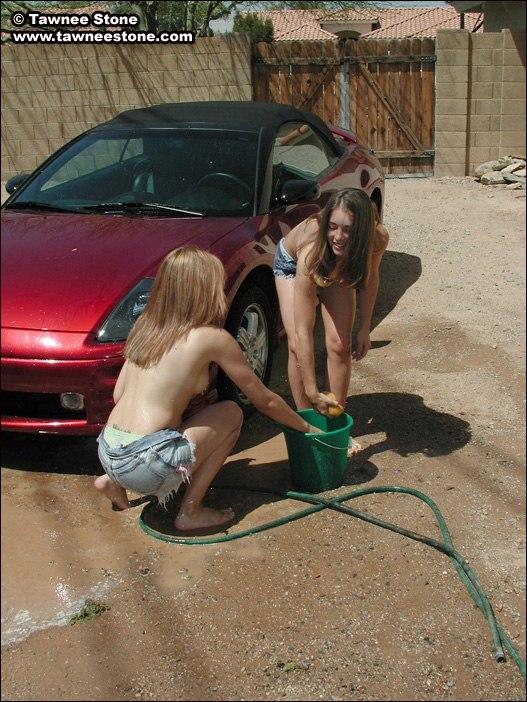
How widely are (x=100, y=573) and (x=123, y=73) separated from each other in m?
10.4

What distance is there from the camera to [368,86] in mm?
12078

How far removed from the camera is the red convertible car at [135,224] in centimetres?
326

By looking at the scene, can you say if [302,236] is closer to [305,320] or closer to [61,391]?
[305,320]

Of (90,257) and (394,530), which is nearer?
(394,530)

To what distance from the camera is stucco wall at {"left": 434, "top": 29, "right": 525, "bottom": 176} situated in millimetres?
11594

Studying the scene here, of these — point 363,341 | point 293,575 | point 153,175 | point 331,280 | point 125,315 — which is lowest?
point 293,575

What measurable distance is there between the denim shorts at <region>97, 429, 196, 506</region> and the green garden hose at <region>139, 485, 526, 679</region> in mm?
265

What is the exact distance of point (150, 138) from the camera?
4.92 meters

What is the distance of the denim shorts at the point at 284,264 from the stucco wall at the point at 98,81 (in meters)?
8.88

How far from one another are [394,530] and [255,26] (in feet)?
57.4

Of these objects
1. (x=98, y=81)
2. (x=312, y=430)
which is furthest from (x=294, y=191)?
(x=98, y=81)

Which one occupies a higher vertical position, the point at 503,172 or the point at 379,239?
the point at 379,239

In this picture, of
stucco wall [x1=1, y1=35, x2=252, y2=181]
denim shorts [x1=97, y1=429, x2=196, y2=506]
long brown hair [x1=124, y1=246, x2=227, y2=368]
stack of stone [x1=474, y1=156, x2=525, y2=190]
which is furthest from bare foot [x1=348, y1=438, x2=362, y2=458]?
stucco wall [x1=1, y1=35, x2=252, y2=181]

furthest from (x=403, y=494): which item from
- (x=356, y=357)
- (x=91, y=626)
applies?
(x=91, y=626)
